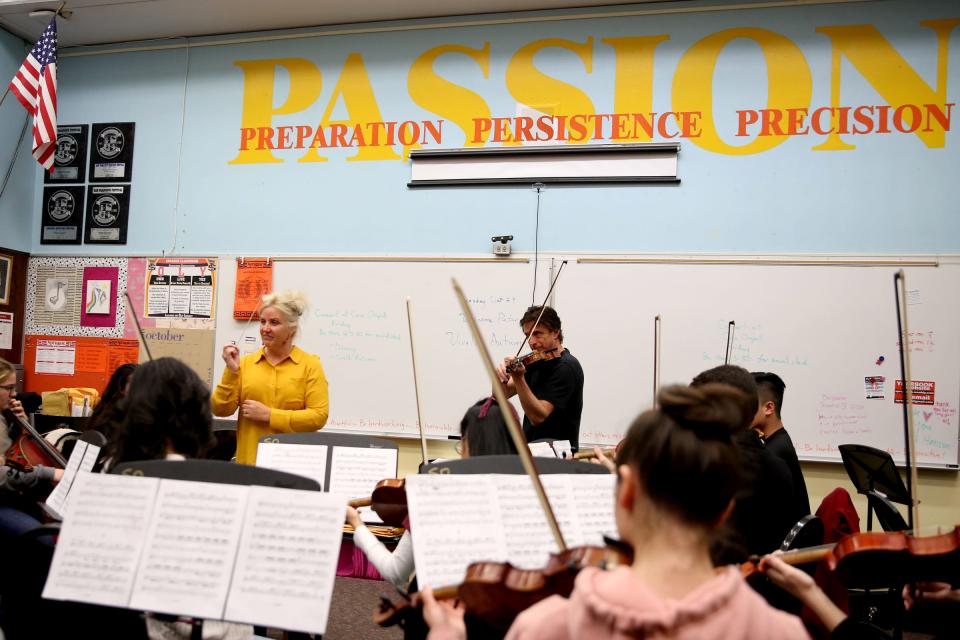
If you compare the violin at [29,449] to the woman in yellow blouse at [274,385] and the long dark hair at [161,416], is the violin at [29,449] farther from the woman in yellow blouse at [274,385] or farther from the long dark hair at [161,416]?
the long dark hair at [161,416]

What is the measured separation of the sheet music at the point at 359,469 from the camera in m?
2.32

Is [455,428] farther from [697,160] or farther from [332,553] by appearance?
[332,553]

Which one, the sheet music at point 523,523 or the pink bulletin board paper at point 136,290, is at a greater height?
the pink bulletin board paper at point 136,290

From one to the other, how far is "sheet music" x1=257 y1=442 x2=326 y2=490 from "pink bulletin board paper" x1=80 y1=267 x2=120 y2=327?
315 cm

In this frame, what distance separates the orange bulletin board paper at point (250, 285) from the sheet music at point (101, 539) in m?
3.26

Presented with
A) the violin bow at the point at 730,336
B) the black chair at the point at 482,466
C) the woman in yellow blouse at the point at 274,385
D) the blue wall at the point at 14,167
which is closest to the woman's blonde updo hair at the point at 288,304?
the woman in yellow blouse at the point at 274,385

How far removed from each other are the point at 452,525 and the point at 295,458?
1040 mm

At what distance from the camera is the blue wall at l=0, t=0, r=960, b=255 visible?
3941 mm

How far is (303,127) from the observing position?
4730 mm

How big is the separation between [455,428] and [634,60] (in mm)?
2403

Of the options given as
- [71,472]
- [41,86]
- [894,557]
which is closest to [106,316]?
[41,86]

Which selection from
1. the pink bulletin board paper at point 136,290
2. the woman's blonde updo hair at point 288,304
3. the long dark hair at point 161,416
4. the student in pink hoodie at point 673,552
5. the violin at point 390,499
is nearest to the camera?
the student in pink hoodie at point 673,552

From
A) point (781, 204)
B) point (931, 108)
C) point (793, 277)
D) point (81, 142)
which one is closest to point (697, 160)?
point (781, 204)

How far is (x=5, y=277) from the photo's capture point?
492 centimetres
